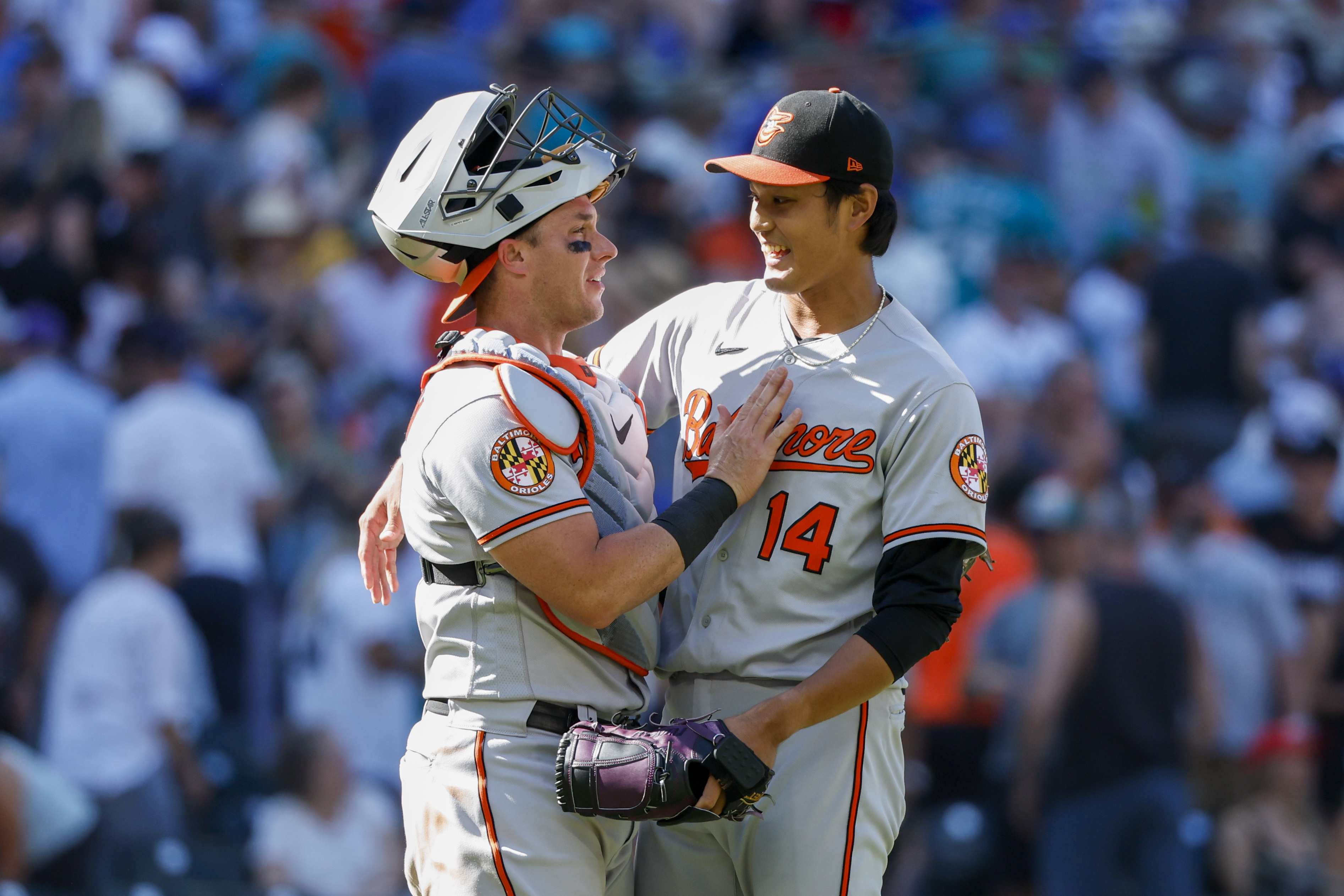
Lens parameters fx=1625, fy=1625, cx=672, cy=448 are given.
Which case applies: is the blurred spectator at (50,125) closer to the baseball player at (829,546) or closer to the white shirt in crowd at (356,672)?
the white shirt in crowd at (356,672)

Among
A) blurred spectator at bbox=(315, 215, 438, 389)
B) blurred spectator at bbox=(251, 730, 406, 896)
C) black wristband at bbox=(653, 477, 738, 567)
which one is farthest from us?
blurred spectator at bbox=(315, 215, 438, 389)

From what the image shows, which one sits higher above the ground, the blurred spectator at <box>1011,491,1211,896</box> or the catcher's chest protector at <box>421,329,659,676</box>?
the catcher's chest protector at <box>421,329,659,676</box>

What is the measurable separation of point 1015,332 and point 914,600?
229 inches

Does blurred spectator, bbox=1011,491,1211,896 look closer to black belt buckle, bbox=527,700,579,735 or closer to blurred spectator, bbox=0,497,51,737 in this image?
black belt buckle, bbox=527,700,579,735

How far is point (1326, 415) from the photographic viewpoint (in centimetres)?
878

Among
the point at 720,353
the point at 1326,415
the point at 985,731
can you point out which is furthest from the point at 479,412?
the point at 1326,415

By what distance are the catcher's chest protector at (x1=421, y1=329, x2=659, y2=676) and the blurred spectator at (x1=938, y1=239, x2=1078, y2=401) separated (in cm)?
523

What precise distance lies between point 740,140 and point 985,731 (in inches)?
162

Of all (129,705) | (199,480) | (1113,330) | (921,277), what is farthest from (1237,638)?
(129,705)

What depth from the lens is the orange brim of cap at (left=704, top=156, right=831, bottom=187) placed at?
334 centimetres

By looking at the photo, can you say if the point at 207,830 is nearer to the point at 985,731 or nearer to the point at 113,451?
the point at 113,451

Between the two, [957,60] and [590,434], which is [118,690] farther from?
[957,60]

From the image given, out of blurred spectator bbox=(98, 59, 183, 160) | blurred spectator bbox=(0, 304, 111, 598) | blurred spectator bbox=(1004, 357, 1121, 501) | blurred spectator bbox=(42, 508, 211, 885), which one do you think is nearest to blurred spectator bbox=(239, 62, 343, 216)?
blurred spectator bbox=(98, 59, 183, 160)

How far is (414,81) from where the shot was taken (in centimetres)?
963
